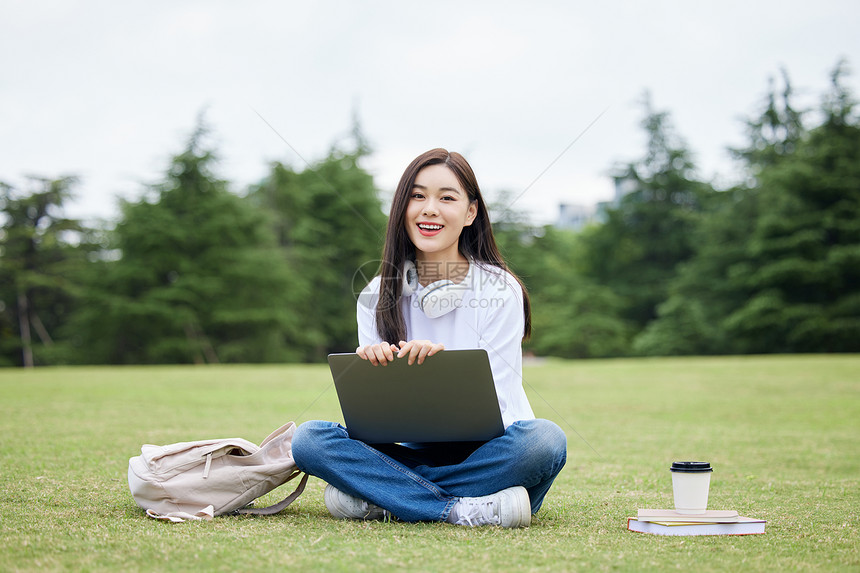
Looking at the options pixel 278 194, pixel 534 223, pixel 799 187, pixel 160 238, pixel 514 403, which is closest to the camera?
pixel 514 403

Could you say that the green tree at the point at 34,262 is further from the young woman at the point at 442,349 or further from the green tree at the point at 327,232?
the young woman at the point at 442,349

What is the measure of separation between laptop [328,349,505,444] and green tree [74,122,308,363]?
2793 centimetres

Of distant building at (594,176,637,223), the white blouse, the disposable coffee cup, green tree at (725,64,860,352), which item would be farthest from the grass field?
distant building at (594,176,637,223)

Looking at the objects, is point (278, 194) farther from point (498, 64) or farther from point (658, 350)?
point (498, 64)

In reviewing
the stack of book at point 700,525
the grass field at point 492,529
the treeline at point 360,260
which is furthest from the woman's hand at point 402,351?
the treeline at point 360,260

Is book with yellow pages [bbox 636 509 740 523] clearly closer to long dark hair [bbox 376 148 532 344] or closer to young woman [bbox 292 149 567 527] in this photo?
young woman [bbox 292 149 567 527]

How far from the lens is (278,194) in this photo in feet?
116

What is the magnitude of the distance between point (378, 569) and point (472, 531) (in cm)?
71

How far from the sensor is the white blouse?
2906 millimetres

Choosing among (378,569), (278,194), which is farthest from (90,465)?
(278,194)

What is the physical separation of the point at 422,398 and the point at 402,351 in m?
0.23

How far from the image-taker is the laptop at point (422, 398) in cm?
261

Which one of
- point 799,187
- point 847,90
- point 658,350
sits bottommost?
point 658,350

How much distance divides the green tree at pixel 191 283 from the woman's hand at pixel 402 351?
92.3 ft
